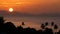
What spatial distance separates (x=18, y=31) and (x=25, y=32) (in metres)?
2.38

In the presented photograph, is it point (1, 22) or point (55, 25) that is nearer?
point (1, 22)

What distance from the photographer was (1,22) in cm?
Result: 8625

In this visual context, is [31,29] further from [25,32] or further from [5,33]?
[5,33]

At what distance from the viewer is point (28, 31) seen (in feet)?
298

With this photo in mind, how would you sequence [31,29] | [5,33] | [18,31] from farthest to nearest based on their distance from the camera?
[31,29], [18,31], [5,33]

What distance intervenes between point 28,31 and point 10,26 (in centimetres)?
599

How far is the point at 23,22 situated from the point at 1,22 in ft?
19.3

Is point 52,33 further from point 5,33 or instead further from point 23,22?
point 5,33

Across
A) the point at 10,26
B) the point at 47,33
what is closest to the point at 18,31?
the point at 10,26

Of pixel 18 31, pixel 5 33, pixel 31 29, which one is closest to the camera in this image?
pixel 5 33

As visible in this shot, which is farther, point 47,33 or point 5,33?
point 47,33

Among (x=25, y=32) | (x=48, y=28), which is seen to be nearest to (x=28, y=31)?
(x=25, y=32)

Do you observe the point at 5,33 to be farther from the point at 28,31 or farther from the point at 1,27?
the point at 28,31

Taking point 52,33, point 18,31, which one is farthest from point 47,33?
point 18,31
